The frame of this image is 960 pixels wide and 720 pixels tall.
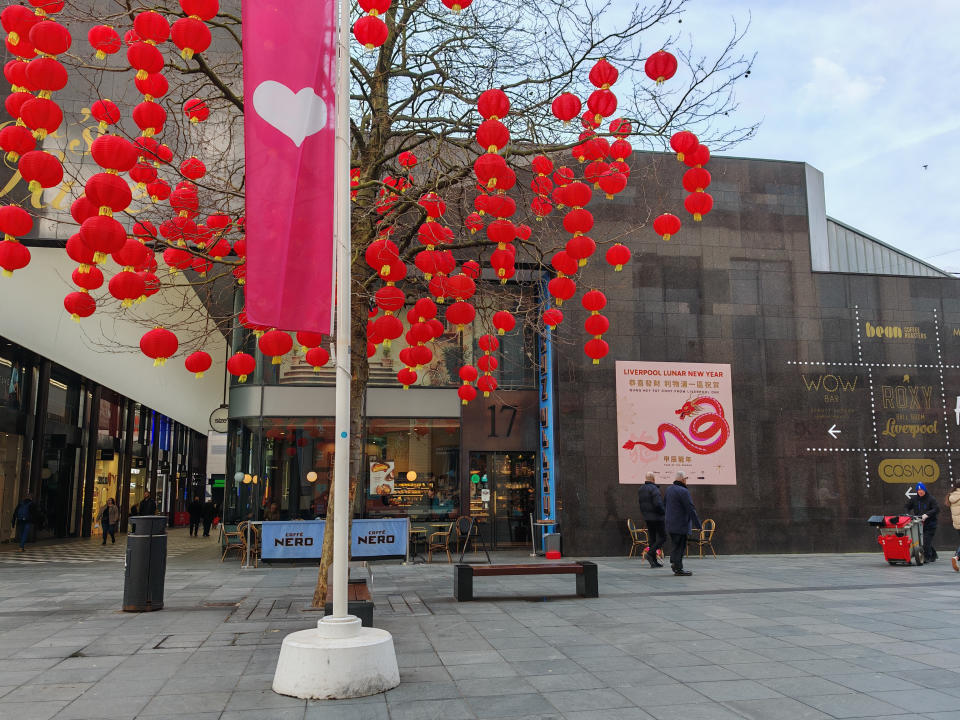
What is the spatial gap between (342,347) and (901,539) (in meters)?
13.2

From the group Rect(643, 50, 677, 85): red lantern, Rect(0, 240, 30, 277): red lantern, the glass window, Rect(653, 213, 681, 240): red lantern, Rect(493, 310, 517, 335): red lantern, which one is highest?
Rect(643, 50, 677, 85): red lantern

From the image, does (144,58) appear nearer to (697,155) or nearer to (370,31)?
(370,31)

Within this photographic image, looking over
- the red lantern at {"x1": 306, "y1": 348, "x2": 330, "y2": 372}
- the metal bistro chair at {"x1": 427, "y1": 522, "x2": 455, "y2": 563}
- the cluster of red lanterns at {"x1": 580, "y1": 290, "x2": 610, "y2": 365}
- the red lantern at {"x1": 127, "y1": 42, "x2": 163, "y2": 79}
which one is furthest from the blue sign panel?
the red lantern at {"x1": 127, "y1": 42, "x2": 163, "y2": 79}

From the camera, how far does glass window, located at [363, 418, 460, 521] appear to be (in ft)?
54.7

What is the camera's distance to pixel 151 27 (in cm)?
622

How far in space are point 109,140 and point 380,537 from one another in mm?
10137

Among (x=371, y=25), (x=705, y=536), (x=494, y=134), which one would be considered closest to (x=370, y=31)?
(x=371, y=25)

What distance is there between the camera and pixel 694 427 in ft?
54.4

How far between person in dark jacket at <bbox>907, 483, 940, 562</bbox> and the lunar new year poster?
12.0 ft

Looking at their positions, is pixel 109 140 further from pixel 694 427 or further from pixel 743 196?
pixel 743 196

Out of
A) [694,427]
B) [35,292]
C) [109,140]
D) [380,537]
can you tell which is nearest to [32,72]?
[109,140]

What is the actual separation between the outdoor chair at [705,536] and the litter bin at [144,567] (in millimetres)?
11128

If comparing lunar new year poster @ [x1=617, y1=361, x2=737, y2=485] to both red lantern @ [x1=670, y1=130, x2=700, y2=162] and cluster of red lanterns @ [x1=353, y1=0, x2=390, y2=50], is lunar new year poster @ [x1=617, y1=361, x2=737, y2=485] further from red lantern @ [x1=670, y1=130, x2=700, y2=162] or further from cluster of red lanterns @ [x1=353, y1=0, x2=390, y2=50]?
cluster of red lanterns @ [x1=353, y1=0, x2=390, y2=50]


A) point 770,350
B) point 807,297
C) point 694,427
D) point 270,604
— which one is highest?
point 807,297
